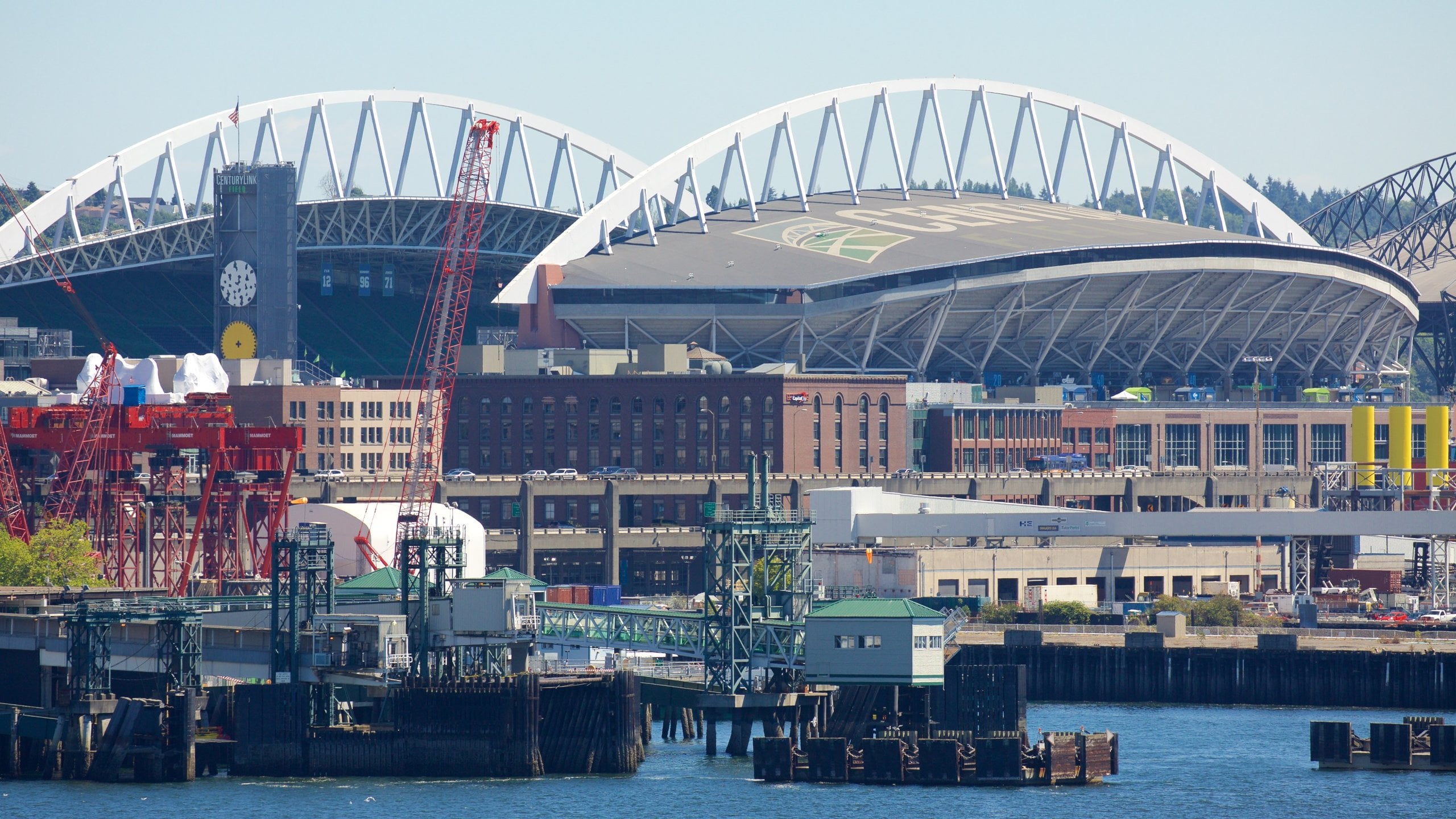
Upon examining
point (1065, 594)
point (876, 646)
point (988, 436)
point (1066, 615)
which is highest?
point (988, 436)

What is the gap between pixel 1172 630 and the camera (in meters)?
122

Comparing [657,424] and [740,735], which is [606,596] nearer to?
[657,424]

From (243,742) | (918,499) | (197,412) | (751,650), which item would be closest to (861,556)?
(918,499)

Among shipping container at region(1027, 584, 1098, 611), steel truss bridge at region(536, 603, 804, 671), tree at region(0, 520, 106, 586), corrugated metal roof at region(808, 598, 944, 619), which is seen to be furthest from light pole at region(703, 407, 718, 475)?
corrugated metal roof at region(808, 598, 944, 619)

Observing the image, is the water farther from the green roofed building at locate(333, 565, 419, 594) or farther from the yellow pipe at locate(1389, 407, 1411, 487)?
the yellow pipe at locate(1389, 407, 1411, 487)

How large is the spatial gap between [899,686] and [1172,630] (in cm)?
3351

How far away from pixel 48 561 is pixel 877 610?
1703 inches

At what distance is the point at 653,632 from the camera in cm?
9725

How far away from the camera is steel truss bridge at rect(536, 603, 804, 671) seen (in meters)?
94.1

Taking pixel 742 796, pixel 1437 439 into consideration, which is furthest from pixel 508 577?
pixel 1437 439

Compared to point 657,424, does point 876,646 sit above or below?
below

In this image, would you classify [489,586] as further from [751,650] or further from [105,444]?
[105,444]

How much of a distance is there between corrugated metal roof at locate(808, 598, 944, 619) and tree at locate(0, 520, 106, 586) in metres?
38.1

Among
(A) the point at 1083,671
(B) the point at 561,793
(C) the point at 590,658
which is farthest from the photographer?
(A) the point at 1083,671
